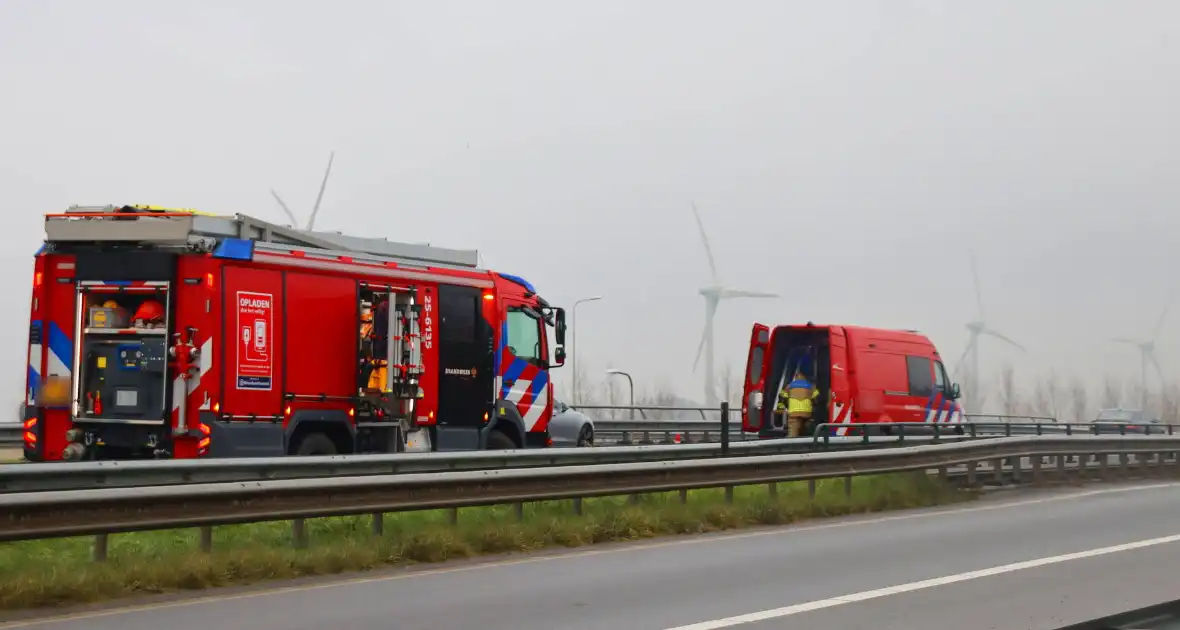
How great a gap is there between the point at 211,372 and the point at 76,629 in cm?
829

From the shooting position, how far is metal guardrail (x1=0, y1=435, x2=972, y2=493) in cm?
1256

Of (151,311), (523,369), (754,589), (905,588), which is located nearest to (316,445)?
(151,311)

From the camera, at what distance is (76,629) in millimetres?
8555

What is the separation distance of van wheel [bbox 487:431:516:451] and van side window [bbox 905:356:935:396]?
10233mm

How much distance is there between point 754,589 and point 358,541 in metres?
3.58

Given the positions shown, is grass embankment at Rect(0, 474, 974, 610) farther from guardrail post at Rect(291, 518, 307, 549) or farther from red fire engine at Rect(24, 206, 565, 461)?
red fire engine at Rect(24, 206, 565, 461)

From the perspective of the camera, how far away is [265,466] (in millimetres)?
14258

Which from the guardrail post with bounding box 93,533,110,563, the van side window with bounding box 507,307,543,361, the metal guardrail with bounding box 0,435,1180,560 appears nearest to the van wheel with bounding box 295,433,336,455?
the van side window with bounding box 507,307,543,361

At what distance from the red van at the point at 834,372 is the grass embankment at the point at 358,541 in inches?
306

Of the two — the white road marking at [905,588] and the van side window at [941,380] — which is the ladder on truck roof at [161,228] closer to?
the white road marking at [905,588]

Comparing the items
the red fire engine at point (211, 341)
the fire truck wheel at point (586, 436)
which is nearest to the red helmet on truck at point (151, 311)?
the red fire engine at point (211, 341)

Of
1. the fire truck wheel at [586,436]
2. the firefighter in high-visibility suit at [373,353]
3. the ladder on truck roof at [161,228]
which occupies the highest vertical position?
the ladder on truck roof at [161,228]

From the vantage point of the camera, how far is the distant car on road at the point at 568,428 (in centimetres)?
2722

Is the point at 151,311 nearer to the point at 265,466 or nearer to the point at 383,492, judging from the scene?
the point at 265,466
